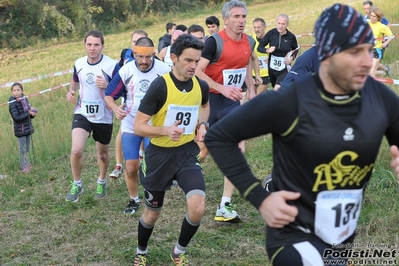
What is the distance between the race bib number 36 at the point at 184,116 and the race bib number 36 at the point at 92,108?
8.42ft

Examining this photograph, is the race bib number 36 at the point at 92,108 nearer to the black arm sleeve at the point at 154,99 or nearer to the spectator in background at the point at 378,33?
the black arm sleeve at the point at 154,99

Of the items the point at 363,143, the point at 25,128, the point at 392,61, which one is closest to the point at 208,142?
the point at 363,143

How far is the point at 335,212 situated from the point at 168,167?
106 inches

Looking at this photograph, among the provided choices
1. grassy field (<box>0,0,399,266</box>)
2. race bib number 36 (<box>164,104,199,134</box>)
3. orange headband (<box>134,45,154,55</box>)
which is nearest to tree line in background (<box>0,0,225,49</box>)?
grassy field (<box>0,0,399,266</box>)

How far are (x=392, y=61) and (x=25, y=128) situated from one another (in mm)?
9574

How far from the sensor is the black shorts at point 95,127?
25.8ft

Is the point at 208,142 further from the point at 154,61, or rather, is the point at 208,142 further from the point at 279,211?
the point at 154,61

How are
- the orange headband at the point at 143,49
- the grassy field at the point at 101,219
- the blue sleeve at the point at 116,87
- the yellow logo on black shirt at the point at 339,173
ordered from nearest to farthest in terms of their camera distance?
the yellow logo on black shirt at the point at 339,173
the grassy field at the point at 101,219
the orange headband at the point at 143,49
the blue sleeve at the point at 116,87

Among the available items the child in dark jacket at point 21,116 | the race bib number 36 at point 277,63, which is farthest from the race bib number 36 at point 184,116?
the race bib number 36 at point 277,63

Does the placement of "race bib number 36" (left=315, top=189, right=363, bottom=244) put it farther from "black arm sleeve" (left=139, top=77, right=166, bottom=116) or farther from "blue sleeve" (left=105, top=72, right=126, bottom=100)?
"blue sleeve" (left=105, top=72, right=126, bottom=100)

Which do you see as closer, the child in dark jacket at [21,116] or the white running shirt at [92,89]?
the white running shirt at [92,89]

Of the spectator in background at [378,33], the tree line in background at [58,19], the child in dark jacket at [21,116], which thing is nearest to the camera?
the child in dark jacket at [21,116]

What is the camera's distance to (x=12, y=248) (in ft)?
21.4

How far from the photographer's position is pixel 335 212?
2.90 m
